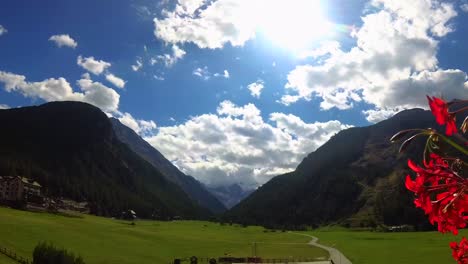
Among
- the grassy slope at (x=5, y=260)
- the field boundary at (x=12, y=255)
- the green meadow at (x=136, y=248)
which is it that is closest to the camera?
the grassy slope at (x=5, y=260)

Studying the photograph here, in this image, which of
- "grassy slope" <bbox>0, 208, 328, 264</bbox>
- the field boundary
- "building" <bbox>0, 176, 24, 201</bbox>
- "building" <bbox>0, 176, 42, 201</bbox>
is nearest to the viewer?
the field boundary

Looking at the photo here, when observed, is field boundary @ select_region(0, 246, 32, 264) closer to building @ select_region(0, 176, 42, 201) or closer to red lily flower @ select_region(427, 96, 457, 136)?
red lily flower @ select_region(427, 96, 457, 136)

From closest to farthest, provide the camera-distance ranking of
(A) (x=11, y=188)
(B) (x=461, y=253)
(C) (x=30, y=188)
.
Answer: (B) (x=461, y=253) → (A) (x=11, y=188) → (C) (x=30, y=188)

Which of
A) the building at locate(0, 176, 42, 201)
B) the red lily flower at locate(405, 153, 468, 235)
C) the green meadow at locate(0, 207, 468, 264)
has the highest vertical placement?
the building at locate(0, 176, 42, 201)

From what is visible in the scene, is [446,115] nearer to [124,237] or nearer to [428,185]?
[428,185]

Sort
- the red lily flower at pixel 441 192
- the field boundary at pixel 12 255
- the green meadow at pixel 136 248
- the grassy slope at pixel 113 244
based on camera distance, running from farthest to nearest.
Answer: the grassy slope at pixel 113 244 → the green meadow at pixel 136 248 → the field boundary at pixel 12 255 → the red lily flower at pixel 441 192

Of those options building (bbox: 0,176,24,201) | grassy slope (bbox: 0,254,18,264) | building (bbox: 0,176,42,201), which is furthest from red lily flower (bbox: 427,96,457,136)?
building (bbox: 0,176,24,201)

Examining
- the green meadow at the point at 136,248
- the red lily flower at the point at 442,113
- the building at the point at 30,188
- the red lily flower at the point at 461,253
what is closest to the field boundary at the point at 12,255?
the green meadow at the point at 136,248

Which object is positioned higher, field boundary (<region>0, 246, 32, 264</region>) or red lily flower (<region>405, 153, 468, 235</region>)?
red lily flower (<region>405, 153, 468, 235</region>)

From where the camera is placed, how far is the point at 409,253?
86.1 meters

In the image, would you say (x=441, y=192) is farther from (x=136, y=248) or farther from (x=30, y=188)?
(x=30, y=188)

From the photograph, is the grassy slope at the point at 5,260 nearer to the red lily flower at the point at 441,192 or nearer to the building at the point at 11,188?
the red lily flower at the point at 441,192

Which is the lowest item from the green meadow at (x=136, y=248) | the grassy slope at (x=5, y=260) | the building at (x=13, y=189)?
the grassy slope at (x=5, y=260)

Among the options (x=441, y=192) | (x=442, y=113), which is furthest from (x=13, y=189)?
(x=442, y=113)
